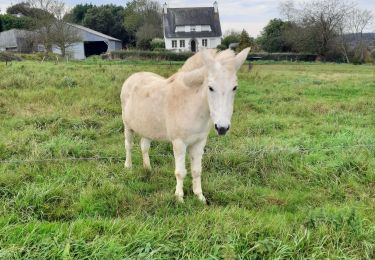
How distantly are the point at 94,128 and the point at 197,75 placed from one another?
4341mm

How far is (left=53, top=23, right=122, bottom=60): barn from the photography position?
52.6 metres

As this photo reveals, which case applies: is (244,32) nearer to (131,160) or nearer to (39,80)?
(39,80)

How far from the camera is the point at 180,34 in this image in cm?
5953

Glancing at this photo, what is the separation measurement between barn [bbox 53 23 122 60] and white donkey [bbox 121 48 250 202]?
4865 centimetres

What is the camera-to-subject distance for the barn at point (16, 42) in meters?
48.9

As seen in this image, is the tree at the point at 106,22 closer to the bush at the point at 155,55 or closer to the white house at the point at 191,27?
the white house at the point at 191,27

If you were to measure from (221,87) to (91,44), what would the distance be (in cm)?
5735

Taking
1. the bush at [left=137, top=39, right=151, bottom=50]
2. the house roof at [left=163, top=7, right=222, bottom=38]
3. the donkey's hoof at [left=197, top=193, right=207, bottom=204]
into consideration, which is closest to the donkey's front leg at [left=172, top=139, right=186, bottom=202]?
the donkey's hoof at [left=197, top=193, right=207, bottom=204]

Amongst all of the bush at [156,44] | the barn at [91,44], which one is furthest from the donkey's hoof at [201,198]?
the bush at [156,44]

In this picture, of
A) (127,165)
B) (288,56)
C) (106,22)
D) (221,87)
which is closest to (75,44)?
(106,22)

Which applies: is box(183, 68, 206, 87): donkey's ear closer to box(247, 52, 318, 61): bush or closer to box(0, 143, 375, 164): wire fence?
box(0, 143, 375, 164): wire fence

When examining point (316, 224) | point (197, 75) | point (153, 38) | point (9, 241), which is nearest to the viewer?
point (9, 241)

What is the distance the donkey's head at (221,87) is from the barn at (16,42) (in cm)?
4913

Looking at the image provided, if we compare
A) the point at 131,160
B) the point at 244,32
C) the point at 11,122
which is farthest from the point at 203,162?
the point at 244,32
